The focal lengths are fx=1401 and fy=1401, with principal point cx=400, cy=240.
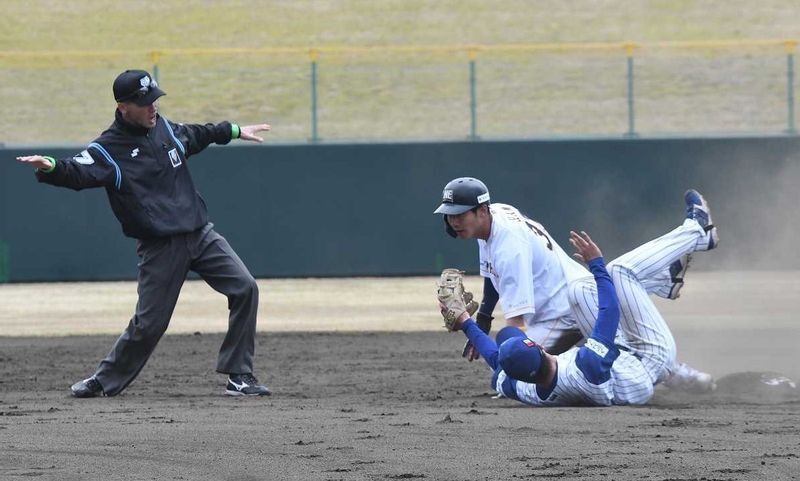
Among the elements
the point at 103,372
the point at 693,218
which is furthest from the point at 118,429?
the point at 693,218

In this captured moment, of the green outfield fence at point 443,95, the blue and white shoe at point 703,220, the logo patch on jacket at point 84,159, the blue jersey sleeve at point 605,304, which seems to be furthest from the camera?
the green outfield fence at point 443,95

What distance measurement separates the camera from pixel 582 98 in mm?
20641

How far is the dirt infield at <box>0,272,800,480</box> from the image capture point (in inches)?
207

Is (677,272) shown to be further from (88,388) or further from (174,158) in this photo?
(88,388)

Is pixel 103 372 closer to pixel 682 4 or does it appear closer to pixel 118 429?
pixel 118 429

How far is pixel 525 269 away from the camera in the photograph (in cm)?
686

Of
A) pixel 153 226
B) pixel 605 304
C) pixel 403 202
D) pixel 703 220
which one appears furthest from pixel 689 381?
pixel 403 202

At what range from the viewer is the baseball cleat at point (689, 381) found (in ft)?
24.6

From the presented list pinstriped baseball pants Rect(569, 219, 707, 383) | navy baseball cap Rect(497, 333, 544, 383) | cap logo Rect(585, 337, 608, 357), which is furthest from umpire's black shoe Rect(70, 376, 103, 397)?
cap logo Rect(585, 337, 608, 357)

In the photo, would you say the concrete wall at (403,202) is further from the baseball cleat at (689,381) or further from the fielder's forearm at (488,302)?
the baseball cleat at (689,381)

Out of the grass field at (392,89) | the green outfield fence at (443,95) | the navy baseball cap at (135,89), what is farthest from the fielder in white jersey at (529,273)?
the green outfield fence at (443,95)

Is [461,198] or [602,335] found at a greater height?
[461,198]

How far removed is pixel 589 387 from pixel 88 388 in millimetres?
2753

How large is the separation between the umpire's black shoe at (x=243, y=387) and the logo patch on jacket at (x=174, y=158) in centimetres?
121
